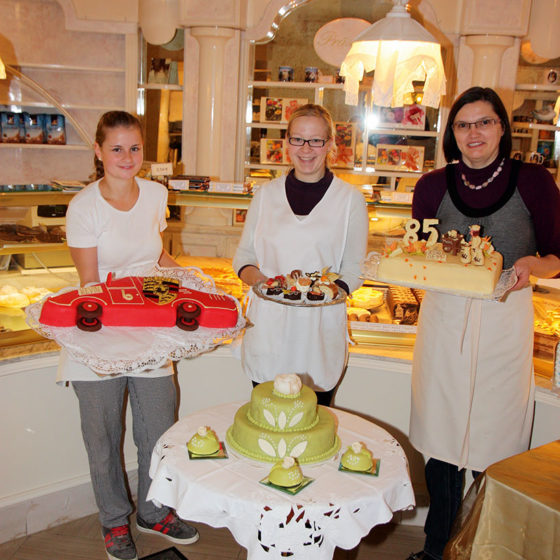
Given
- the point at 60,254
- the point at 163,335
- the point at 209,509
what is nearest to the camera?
the point at 209,509

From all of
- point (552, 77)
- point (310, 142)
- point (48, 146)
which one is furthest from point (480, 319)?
point (48, 146)

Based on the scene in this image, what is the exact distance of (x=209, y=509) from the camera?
6.06 feet

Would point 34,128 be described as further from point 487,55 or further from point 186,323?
point 186,323

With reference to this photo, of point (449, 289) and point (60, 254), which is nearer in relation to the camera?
point (449, 289)

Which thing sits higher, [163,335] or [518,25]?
[518,25]

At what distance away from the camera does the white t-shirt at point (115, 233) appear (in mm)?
2422

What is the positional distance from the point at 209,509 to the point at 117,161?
1339 millimetres

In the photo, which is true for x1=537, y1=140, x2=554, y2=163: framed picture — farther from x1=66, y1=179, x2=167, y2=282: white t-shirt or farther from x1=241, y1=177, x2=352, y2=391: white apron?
x1=66, y1=179, x2=167, y2=282: white t-shirt

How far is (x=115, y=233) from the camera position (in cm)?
247

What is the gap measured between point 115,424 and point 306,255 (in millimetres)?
1048

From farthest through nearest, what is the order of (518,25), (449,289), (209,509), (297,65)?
1. (297,65)
2. (518,25)
3. (449,289)
4. (209,509)

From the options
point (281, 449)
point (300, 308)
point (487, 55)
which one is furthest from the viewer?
point (487, 55)

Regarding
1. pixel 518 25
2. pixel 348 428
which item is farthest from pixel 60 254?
pixel 518 25

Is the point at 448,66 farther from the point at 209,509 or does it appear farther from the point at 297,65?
the point at 209,509
